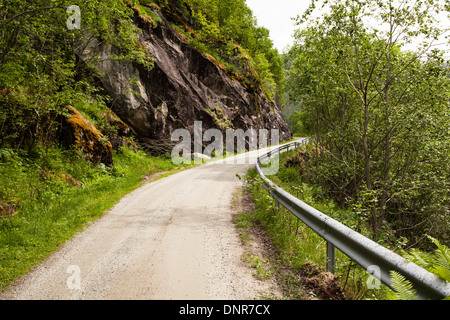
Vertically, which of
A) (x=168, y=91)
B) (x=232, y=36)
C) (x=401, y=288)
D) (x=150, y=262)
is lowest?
(x=150, y=262)

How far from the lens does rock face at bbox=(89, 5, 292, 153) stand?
51.6ft

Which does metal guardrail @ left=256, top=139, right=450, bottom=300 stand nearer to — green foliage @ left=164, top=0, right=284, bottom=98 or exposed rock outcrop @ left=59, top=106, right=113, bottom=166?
exposed rock outcrop @ left=59, top=106, right=113, bottom=166

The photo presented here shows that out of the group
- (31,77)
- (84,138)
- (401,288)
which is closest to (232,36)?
(84,138)

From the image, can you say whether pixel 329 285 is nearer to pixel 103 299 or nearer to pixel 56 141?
pixel 103 299

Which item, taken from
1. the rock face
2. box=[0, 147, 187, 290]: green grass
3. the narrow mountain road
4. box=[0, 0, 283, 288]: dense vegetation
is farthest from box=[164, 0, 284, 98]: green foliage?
the narrow mountain road

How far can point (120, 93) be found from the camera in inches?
608

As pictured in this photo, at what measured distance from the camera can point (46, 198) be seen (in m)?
6.97

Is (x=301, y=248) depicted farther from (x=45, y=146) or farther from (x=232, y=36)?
(x=232, y=36)

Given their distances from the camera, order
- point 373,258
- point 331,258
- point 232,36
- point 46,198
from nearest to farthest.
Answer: point 373,258
point 331,258
point 46,198
point 232,36

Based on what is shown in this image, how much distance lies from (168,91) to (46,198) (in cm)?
1362

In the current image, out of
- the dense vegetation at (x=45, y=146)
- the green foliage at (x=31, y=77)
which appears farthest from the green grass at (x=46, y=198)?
the green foliage at (x=31, y=77)

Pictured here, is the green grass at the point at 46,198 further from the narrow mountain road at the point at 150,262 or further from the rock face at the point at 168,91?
the rock face at the point at 168,91

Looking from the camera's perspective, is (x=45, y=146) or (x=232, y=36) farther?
(x=232, y=36)
